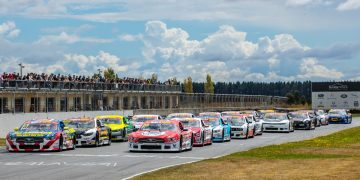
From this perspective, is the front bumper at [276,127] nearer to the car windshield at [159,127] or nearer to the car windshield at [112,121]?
the car windshield at [112,121]

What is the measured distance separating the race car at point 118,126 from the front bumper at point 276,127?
12.7 metres

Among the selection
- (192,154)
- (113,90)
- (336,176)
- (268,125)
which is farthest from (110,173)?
(113,90)

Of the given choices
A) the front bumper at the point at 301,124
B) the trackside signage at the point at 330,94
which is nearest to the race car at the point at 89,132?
the front bumper at the point at 301,124

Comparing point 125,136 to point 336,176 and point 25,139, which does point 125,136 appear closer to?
point 25,139

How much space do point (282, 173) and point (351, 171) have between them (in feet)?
5.59

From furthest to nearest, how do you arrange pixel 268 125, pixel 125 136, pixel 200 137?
pixel 268 125, pixel 125 136, pixel 200 137

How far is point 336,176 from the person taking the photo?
17.0 metres

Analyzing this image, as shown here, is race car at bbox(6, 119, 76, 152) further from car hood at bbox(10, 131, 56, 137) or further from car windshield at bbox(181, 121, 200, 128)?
car windshield at bbox(181, 121, 200, 128)

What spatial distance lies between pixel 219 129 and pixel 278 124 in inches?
511

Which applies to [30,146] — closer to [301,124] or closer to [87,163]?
[87,163]

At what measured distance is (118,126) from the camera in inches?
1416

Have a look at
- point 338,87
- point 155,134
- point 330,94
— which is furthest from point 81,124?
point 338,87

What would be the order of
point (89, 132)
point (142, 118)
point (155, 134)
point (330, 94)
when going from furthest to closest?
point (330, 94) < point (142, 118) < point (89, 132) < point (155, 134)

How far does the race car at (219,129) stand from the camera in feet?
115
